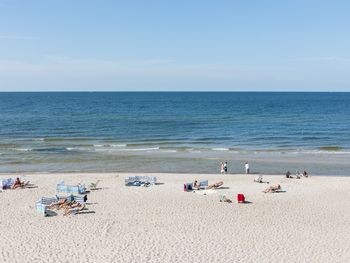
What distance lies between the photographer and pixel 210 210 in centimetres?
2230

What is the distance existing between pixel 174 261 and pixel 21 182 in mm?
16247

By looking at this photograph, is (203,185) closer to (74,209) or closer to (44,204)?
(74,209)

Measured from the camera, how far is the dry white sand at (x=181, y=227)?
1638 centimetres

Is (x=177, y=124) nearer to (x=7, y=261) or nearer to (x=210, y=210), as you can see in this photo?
(x=210, y=210)

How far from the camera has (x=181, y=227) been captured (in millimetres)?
19578

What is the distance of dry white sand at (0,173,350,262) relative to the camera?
1638 centimetres

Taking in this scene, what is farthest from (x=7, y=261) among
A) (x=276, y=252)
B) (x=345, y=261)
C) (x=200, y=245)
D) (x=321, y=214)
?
(x=321, y=214)

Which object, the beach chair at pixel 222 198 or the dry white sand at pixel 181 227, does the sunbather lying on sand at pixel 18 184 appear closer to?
the dry white sand at pixel 181 227

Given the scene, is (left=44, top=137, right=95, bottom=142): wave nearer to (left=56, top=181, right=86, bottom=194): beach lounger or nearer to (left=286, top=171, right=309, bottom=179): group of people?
(left=56, top=181, right=86, bottom=194): beach lounger

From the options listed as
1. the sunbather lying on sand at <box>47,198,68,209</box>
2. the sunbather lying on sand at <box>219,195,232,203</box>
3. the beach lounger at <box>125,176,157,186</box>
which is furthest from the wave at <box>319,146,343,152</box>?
the sunbather lying on sand at <box>47,198,68,209</box>

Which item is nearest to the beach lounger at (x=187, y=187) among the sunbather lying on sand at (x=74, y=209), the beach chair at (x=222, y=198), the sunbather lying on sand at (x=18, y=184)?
the beach chair at (x=222, y=198)

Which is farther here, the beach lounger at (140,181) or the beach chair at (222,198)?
the beach lounger at (140,181)

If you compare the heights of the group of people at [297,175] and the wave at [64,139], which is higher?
the wave at [64,139]

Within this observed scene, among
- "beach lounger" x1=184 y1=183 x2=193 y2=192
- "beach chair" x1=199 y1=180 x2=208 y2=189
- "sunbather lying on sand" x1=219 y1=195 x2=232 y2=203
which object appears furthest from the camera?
"beach chair" x1=199 y1=180 x2=208 y2=189
